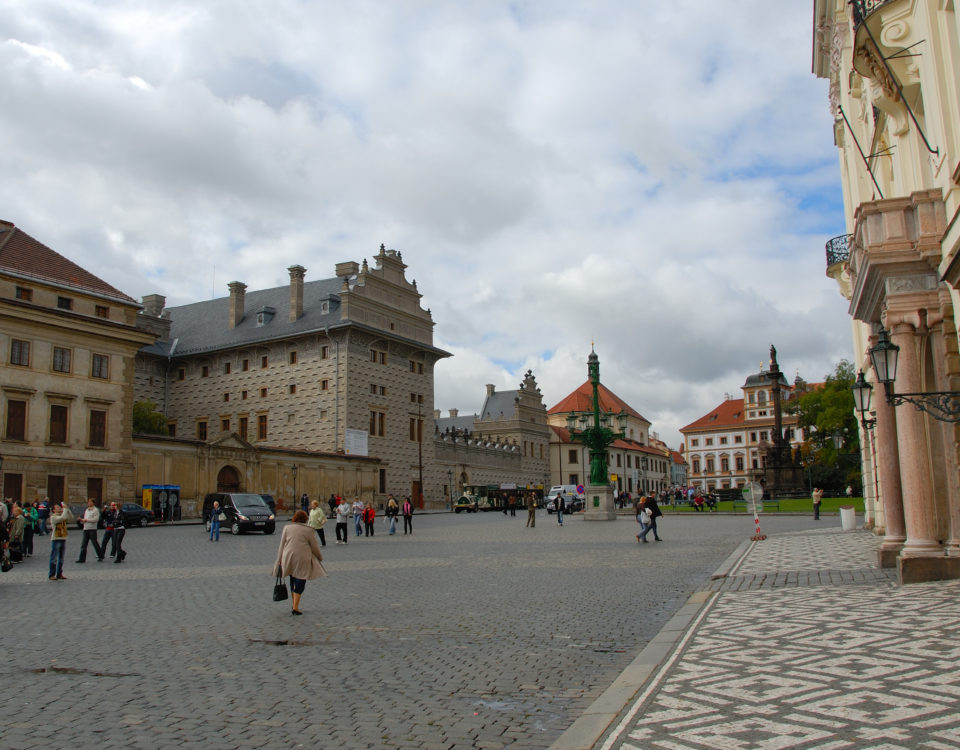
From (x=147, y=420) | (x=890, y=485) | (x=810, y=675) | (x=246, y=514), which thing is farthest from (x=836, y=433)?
(x=810, y=675)

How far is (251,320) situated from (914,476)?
62.4 m

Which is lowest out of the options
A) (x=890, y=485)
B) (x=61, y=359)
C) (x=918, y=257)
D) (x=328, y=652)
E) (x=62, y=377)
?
(x=328, y=652)

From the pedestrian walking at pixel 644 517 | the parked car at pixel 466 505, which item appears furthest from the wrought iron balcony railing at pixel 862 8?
the parked car at pixel 466 505

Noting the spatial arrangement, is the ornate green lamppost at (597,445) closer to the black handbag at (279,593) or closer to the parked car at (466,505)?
the parked car at (466,505)

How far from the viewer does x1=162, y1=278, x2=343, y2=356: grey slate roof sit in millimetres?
64562

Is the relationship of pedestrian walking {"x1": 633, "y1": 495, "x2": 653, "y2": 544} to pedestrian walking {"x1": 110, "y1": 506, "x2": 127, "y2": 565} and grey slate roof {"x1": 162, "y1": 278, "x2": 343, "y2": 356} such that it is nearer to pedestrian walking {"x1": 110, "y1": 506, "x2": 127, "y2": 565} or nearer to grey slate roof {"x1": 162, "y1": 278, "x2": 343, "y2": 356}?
pedestrian walking {"x1": 110, "y1": 506, "x2": 127, "y2": 565}

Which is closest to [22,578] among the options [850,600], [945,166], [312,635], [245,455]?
[312,635]

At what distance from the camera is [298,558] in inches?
443

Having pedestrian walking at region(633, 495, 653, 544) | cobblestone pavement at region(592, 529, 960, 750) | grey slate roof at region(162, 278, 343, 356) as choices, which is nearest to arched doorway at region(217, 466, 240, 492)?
grey slate roof at region(162, 278, 343, 356)

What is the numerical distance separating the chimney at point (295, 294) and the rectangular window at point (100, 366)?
76.1 feet

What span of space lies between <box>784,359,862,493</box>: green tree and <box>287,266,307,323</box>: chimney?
1615 inches

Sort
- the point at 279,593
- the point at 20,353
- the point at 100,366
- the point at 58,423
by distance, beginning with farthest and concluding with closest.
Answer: the point at 100,366
the point at 58,423
the point at 20,353
the point at 279,593

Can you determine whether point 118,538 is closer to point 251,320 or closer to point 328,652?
point 328,652

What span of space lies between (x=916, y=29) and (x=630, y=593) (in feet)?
30.4
